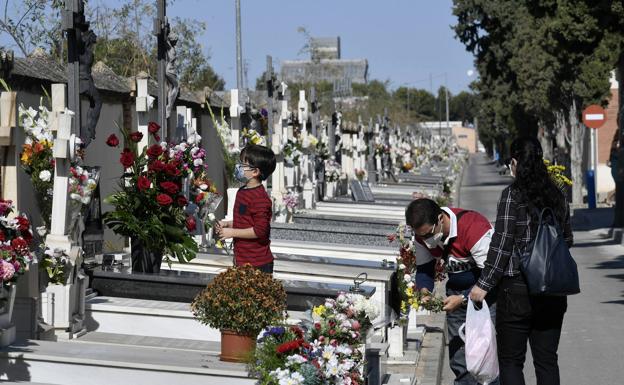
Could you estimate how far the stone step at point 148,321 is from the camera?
964 cm

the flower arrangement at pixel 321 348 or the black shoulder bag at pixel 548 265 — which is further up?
the black shoulder bag at pixel 548 265

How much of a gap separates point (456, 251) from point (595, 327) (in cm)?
613

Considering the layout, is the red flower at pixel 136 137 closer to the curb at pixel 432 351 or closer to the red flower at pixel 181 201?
the red flower at pixel 181 201

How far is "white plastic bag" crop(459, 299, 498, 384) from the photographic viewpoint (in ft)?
24.4

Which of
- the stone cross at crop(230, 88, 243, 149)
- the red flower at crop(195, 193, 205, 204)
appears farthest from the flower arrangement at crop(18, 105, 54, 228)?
the stone cross at crop(230, 88, 243, 149)

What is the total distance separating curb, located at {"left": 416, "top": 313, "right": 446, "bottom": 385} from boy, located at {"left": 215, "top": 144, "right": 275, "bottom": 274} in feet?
5.38

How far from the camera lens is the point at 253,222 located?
900 centimetres

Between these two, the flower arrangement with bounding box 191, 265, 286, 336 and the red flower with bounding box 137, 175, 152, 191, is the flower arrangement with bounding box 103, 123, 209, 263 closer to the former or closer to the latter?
the red flower with bounding box 137, 175, 152, 191

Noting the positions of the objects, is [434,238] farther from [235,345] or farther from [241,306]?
[235,345]

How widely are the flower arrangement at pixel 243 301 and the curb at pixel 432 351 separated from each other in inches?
77.8

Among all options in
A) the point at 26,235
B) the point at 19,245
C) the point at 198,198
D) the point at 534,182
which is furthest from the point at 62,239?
the point at 534,182

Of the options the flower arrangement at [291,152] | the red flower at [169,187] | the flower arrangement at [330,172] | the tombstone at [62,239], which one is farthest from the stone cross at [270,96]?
the tombstone at [62,239]

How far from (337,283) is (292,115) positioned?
13.1 m

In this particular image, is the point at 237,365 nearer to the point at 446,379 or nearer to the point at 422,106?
the point at 446,379
